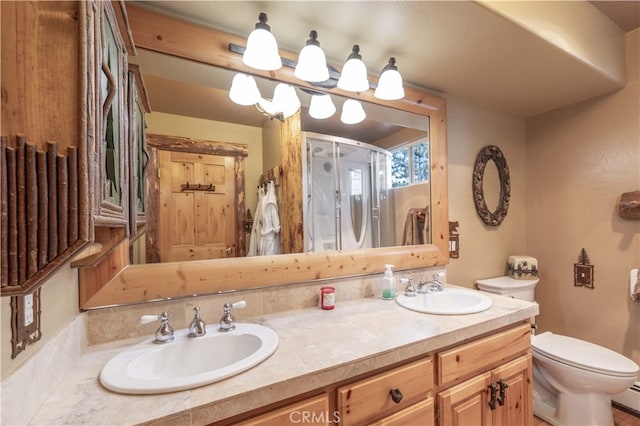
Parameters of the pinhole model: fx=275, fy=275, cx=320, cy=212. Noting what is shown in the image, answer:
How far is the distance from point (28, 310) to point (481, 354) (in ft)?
4.92

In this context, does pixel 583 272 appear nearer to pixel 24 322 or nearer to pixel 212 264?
pixel 212 264

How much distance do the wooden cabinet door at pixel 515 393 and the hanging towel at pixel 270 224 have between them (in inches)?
45.1

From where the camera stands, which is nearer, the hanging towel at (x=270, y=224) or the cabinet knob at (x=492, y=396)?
the cabinet knob at (x=492, y=396)

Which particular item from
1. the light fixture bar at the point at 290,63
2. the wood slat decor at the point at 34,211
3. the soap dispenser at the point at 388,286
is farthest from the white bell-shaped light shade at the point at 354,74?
the wood slat decor at the point at 34,211

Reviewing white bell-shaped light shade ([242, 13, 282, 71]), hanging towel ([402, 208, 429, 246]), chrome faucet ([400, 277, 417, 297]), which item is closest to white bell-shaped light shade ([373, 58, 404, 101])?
white bell-shaped light shade ([242, 13, 282, 71])

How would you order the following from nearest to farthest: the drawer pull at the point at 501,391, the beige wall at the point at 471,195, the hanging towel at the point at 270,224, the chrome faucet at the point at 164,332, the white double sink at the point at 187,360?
the white double sink at the point at 187,360, the chrome faucet at the point at 164,332, the drawer pull at the point at 501,391, the hanging towel at the point at 270,224, the beige wall at the point at 471,195

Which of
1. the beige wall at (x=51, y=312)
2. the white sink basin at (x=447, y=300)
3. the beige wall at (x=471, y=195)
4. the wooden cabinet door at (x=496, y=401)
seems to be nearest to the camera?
the beige wall at (x=51, y=312)

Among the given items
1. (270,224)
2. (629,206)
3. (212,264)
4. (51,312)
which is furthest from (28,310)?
(629,206)

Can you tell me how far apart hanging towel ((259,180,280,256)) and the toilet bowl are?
69.2 inches

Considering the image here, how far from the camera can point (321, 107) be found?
1.52m

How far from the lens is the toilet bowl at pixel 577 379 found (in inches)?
57.7

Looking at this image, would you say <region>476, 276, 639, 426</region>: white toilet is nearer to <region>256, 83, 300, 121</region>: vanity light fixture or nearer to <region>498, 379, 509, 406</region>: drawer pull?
<region>498, 379, 509, 406</region>: drawer pull

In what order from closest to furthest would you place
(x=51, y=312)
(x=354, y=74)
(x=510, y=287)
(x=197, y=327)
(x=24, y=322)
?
(x=24, y=322)
(x=51, y=312)
(x=197, y=327)
(x=354, y=74)
(x=510, y=287)

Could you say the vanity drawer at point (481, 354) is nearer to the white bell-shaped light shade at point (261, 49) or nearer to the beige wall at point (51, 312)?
Result: the beige wall at point (51, 312)
